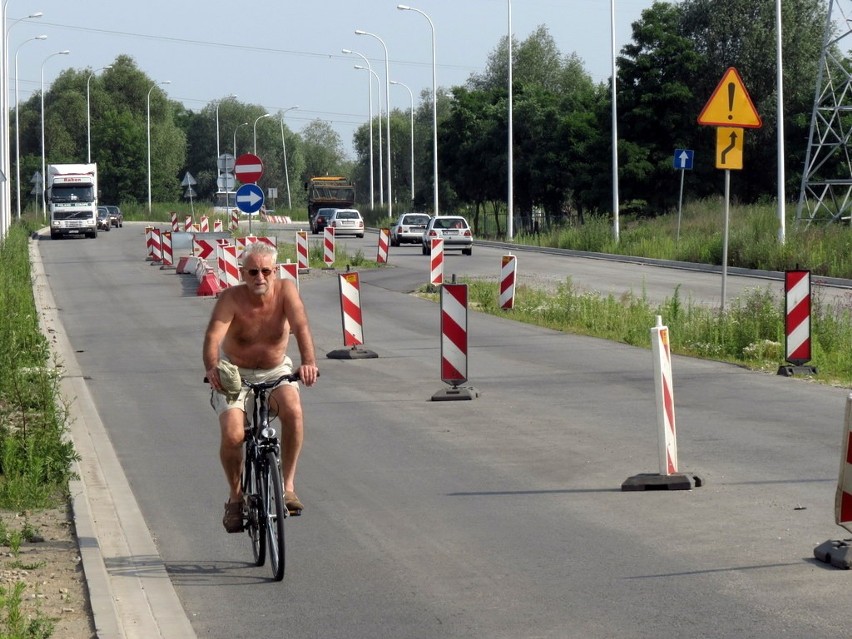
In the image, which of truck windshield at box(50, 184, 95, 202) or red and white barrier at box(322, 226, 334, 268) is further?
truck windshield at box(50, 184, 95, 202)

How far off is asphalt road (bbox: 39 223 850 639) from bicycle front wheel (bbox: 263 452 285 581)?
A: 13 cm

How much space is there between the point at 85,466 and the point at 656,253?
3580 cm

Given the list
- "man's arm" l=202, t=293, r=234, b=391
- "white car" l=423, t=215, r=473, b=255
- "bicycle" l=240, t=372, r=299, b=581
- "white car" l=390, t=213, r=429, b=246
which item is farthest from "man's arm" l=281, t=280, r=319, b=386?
"white car" l=390, t=213, r=429, b=246

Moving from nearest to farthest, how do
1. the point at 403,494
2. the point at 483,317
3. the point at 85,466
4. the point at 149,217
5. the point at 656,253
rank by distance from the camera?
1. the point at 403,494
2. the point at 85,466
3. the point at 483,317
4. the point at 656,253
5. the point at 149,217

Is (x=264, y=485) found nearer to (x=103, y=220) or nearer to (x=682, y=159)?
(x=682, y=159)

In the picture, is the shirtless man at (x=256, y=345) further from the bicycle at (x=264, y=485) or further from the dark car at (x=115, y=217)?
the dark car at (x=115, y=217)

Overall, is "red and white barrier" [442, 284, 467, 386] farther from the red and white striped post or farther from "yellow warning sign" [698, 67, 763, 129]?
the red and white striped post

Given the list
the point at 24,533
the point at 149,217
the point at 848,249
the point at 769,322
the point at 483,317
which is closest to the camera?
the point at 24,533

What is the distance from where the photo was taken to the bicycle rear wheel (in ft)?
23.6

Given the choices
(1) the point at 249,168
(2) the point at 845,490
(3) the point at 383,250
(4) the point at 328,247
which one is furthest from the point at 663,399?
(3) the point at 383,250

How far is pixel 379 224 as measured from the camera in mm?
89125

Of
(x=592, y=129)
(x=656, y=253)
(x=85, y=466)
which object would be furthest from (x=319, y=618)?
(x=592, y=129)

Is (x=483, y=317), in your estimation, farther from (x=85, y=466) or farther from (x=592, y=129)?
(x=592, y=129)

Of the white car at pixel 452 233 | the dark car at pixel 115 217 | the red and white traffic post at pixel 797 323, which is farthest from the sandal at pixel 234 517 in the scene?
the dark car at pixel 115 217
